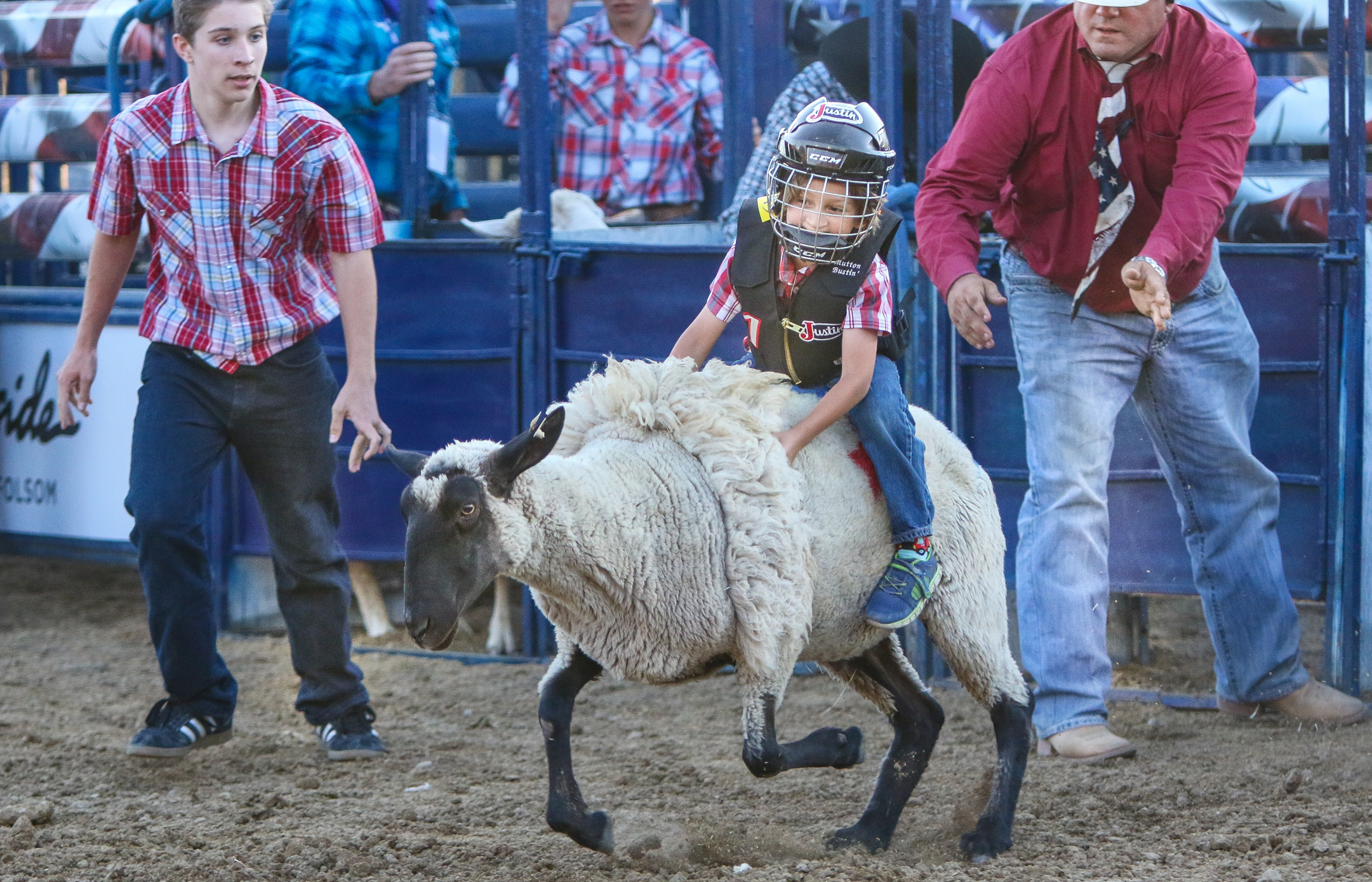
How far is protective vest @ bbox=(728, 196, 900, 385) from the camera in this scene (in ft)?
11.6

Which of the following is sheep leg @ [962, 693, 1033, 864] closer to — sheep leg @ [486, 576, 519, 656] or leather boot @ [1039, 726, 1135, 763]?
leather boot @ [1039, 726, 1135, 763]

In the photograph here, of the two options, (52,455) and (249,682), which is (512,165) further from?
(249,682)

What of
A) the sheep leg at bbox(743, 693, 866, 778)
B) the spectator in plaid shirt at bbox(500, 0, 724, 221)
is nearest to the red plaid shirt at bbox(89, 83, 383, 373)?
the sheep leg at bbox(743, 693, 866, 778)

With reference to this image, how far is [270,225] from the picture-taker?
4395mm

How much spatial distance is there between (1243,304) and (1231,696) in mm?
1294

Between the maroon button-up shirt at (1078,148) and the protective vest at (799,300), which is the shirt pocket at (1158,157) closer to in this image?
the maroon button-up shirt at (1078,148)

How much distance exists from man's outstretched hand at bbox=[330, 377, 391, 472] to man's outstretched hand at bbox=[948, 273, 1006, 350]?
1.54m

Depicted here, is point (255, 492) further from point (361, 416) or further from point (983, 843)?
point (983, 843)

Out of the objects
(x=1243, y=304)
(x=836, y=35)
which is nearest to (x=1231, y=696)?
(x=1243, y=304)

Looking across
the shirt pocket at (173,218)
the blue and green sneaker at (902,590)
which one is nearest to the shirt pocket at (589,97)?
the shirt pocket at (173,218)

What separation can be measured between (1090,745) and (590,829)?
1.75 metres

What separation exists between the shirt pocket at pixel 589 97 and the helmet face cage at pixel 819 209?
12.1 feet

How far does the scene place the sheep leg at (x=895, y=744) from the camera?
3.82m

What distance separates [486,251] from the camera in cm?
590
